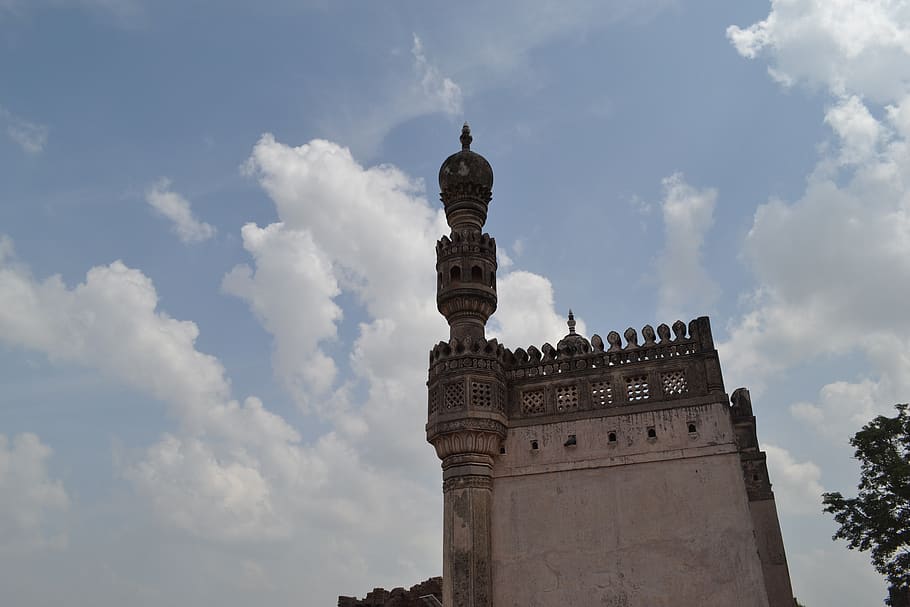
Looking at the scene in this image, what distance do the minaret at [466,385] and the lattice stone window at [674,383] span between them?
385 centimetres

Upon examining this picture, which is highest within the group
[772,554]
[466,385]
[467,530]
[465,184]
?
[465,184]

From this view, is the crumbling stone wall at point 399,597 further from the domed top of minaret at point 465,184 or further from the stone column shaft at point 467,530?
the domed top of minaret at point 465,184

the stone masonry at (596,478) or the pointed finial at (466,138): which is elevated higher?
the pointed finial at (466,138)

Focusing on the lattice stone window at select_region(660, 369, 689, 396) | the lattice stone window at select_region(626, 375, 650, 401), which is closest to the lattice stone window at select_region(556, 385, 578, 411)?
the lattice stone window at select_region(626, 375, 650, 401)

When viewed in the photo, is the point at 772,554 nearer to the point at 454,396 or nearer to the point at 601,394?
the point at 601,394

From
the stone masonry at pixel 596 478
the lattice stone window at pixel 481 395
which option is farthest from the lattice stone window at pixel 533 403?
the lattice stone window at pixel 481 395

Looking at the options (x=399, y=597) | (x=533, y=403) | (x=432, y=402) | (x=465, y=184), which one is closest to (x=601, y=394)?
(x=533, y=403)

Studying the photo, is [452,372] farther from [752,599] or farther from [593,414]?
[752,599]

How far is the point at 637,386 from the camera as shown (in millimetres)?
17422

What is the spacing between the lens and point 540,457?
57.3ft

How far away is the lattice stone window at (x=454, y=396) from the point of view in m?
17.8

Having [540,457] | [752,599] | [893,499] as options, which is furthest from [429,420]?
[893,499]

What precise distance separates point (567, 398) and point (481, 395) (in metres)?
2.08

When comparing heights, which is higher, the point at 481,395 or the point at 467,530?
the point at 481,395
